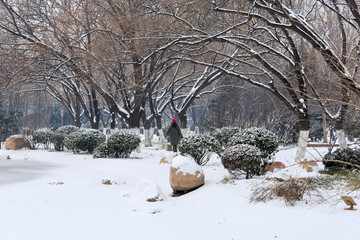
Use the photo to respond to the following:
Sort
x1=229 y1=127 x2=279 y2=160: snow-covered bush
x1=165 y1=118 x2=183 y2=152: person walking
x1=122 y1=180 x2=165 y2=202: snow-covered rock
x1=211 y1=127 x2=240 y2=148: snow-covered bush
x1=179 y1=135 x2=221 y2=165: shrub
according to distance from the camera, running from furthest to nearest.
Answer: x1=211 y1=127 x2=240 y2=148: snow-covered bush < x1=165 y1=118 x2=183 y2=152: person walking < x1=179 y1=135 x2=221 y2=165: shrub < x1=229 y1=127 x2=279 y2=160: snow-covered bush < x1=122 y1=180 x2=165 y2=202: snow-covered rock

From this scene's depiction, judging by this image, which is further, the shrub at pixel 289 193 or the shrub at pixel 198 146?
the shrub at pixel 198 146

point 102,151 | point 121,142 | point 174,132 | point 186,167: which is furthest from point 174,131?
point 186,167

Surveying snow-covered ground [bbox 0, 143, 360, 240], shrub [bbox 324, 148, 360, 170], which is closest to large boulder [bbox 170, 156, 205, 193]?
snow-covered ground [bbox 0, 143, 360, 240]

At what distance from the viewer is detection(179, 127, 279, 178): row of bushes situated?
9.45m

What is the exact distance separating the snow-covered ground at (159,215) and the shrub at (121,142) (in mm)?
6987

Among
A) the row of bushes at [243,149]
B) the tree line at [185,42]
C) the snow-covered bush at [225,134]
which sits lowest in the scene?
the row of bushes at [243,149]

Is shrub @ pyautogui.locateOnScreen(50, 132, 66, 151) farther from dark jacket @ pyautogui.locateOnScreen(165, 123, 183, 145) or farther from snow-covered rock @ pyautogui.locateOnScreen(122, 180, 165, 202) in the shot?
snow-covered rock @ pyautogui.locateOnScreen(122, 180, 165, 202)

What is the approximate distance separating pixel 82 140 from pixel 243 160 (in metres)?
12.2

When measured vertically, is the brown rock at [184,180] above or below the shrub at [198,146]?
below

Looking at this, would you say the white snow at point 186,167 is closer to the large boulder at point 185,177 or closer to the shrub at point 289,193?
the large boulder at point 185,177

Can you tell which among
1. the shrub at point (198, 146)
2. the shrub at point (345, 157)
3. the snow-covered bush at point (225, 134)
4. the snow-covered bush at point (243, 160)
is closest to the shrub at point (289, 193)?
the snow-covered bush at point (243, 160)

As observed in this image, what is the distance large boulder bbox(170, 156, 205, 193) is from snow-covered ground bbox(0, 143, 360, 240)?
0.86 feet

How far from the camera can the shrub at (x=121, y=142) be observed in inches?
653

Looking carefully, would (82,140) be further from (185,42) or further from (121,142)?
(185,42)
